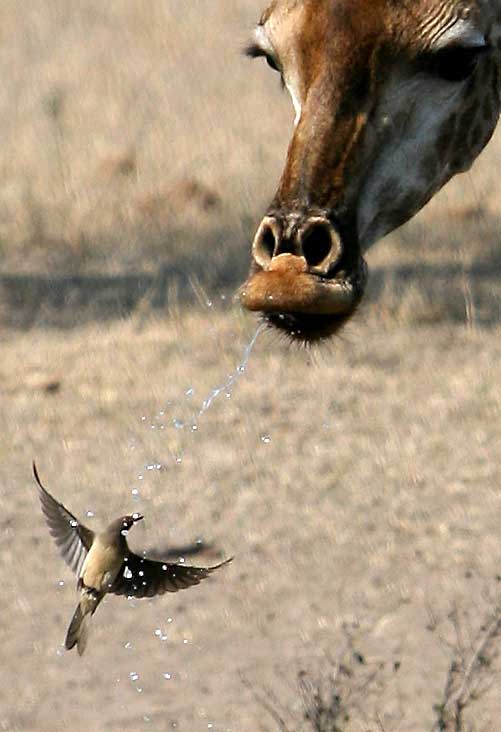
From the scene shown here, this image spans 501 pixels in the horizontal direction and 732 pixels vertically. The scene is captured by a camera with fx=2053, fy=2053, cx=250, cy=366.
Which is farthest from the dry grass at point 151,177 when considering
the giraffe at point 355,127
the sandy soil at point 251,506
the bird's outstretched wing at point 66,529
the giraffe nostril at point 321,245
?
the giraffe nostril at point 321,245

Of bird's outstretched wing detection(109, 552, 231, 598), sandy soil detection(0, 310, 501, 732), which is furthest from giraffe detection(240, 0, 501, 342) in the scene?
sandy soil detection(0, 310, 501, 732)

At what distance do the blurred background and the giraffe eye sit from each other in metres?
0.82

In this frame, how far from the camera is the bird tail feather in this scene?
15.7 ft

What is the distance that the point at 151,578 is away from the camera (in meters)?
4.74

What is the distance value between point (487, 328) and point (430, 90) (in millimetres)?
3868

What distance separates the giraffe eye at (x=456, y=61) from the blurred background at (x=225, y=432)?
32.2 inches

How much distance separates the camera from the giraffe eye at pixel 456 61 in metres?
3.96

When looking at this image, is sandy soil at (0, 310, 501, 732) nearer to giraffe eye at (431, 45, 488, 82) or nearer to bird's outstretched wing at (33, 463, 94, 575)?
bird's outstretched wing at (33, 463, 94, 575)

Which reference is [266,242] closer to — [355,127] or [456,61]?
[355,127]

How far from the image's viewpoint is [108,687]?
5.67 meters

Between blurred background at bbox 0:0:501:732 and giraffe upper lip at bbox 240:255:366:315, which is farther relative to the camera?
blurred background at bbox 0:0:501:732

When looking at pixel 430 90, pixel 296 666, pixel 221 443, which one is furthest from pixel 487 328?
pixel 430 90

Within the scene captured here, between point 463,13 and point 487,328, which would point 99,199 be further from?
point 463,13

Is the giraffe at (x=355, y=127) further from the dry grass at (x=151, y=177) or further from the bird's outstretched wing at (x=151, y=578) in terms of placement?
the dry grass at (x=151, y=177)
